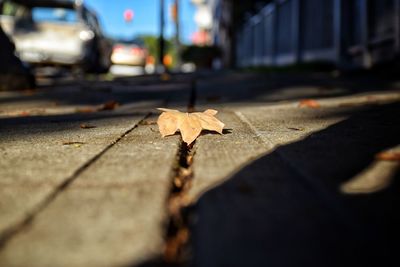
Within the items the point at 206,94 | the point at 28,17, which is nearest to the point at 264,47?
the point at 28,17

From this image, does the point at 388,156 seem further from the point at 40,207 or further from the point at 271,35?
the point at 271,35

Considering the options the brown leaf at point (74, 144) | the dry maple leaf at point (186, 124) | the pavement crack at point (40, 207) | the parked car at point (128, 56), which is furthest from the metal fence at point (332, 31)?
the parked car at point (128, 56)

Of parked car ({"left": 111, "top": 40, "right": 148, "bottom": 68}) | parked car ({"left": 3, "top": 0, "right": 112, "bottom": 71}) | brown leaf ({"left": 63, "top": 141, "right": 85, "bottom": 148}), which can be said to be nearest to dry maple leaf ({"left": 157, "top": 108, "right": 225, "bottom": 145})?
brown leaf ({"left": 63, "top": 141, "right": 85, "bottom": 148})

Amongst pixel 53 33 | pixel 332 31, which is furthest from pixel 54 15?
pixel 332 31

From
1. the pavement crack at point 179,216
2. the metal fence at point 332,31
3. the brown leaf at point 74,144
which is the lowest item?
the pavement crack at point 179,216

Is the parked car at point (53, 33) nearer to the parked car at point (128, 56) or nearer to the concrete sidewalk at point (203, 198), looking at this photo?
the concrete sidewalk at point (203, 198)

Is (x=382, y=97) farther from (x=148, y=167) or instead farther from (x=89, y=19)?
(x=89, y=19)
